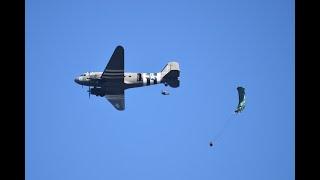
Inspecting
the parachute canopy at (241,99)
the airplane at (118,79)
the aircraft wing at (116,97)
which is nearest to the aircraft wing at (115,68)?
the airplane at (118,79)

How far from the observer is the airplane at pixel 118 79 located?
152ft

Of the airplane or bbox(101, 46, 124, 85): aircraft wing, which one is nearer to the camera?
bbox(101, 46, 124, 85): aircraft wing

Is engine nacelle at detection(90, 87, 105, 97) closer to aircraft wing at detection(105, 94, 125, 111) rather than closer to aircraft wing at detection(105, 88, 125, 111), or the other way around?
aircraft wing at detection(105, 88, 125, 111)

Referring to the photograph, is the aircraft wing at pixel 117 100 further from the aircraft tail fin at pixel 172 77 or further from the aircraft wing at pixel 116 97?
the aircraft tail fin at pixel 172 77

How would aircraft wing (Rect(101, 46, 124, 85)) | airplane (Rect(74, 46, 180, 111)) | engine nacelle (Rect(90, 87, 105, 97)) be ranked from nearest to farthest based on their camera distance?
aircraft wing (Rect(101, 46, 124, 85)), airplane (Rect(74, 46, 180, 111)), engine nacelle (Rect(90, 87, 105, 97))

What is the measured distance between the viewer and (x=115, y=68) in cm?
4653

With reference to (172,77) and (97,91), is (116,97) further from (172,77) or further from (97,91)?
(172,77)

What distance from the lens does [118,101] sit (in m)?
50.2

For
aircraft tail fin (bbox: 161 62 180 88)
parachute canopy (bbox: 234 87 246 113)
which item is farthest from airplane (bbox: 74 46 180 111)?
parachute canopy (bbox: 234 87 246 113)

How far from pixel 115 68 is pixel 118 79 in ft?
4.85

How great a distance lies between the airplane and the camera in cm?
4641

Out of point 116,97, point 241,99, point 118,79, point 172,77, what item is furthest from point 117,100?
point 241,99
